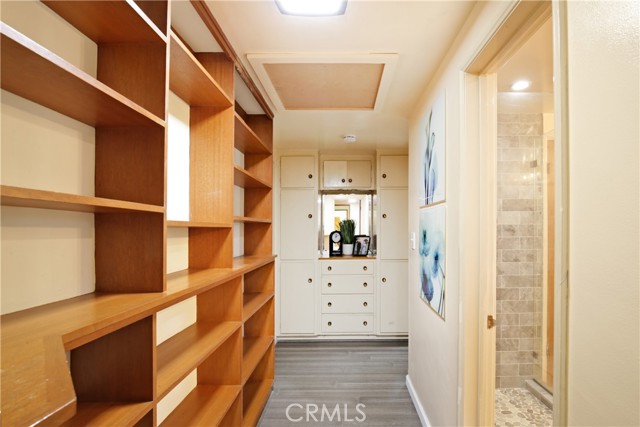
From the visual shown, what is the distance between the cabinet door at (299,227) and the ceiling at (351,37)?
5.63 ft

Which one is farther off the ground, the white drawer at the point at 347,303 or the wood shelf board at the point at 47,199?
the wood shelf board at the point at 47,199

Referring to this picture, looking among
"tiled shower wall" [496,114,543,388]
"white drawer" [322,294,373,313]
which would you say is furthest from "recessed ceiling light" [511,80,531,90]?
"white drawer" [322,294,373,313]

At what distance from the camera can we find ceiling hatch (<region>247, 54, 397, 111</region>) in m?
1.72

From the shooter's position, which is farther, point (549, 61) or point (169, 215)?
point (549, 61)

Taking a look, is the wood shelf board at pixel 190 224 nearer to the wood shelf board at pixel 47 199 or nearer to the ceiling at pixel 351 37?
the wood shelf board at pixel 47 199

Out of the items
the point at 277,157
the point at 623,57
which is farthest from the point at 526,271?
the point at 277,157

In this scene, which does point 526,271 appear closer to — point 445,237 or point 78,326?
point 445,237

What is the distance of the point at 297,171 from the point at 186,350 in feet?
9.23

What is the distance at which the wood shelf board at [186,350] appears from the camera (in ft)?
3.54

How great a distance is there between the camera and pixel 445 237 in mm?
1712

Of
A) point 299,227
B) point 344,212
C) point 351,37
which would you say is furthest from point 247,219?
point 344,212

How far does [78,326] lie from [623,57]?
1269mm

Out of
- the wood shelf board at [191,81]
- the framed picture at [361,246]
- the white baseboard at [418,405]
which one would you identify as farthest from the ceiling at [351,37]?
the white baseboard at [418,405]

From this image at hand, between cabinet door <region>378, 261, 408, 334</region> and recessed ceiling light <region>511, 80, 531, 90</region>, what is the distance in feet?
7.73
